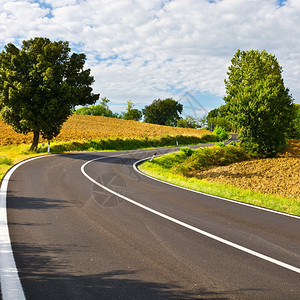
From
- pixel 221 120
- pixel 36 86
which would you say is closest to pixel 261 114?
pixel 36 86

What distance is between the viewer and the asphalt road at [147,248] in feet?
11.8

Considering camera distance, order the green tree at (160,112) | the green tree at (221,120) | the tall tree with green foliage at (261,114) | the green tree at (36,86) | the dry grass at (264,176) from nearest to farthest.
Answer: the dry grass at (264,176) → the green tree at (36,86) → the tall tree with green foliage at (261,114) → the green tree at (221,120) → the green tree at (160,112)

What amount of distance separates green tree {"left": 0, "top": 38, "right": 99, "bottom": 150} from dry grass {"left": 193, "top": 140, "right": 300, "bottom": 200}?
14159 mm

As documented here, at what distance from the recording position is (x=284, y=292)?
3.61 metres

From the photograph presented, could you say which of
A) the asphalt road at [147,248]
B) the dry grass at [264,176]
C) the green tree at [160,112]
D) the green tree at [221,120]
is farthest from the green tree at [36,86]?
the green tree at [160,112]

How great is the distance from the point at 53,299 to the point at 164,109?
97962 millimetres

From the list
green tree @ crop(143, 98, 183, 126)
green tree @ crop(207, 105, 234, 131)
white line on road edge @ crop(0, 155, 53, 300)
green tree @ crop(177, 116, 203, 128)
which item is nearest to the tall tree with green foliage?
green tree @ crop(207, 105, 234, 131)

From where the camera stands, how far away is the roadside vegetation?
13.2 m

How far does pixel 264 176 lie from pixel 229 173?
2.86 metres

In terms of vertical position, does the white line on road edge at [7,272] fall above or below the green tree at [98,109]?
below

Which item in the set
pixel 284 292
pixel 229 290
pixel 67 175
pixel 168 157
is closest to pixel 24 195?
pixel 67 175

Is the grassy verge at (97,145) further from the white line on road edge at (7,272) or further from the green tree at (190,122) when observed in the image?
the green tree at (190,122)

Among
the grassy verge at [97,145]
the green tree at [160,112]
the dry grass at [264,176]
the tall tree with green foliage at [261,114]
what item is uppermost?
the green tree at [160,112]

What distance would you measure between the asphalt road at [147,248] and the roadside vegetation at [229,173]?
3.29 m
